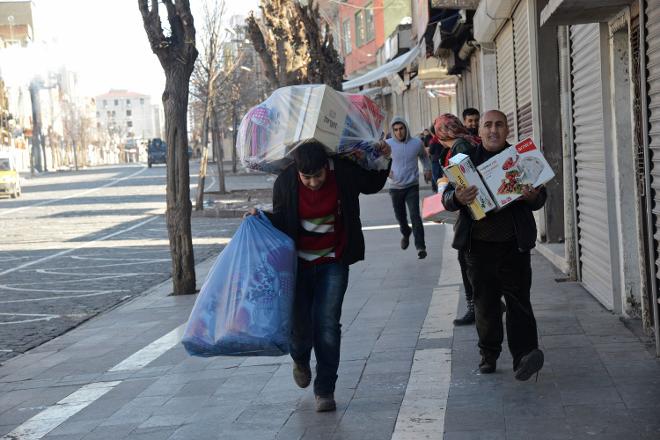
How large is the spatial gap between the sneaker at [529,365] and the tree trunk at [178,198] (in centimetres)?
675

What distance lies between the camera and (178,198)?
12609 mm

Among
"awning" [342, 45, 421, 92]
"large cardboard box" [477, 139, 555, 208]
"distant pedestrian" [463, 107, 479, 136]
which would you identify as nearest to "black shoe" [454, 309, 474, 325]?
"large cardboard box" [477, 139, 555, 208]

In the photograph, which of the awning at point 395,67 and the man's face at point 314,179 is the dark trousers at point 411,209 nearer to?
the man's face at point 314,179

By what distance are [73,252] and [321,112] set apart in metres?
13.9

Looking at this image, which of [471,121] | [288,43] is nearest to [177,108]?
[471,121]

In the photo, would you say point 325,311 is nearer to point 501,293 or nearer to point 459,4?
point 501,293

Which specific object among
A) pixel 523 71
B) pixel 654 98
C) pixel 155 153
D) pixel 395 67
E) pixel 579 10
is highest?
pixel 395 67

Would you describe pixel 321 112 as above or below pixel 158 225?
above

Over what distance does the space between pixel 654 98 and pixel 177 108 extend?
22.7 feet

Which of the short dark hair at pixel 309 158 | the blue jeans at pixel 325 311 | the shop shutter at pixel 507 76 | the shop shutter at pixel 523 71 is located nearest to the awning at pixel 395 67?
the shop shutter at pixel 507 76

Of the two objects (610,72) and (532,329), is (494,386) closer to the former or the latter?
(532,329)

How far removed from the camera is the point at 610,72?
26.9ft

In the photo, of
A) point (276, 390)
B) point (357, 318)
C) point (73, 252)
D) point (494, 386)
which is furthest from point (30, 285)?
point (494, 386)

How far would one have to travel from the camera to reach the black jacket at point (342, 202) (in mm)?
6195
